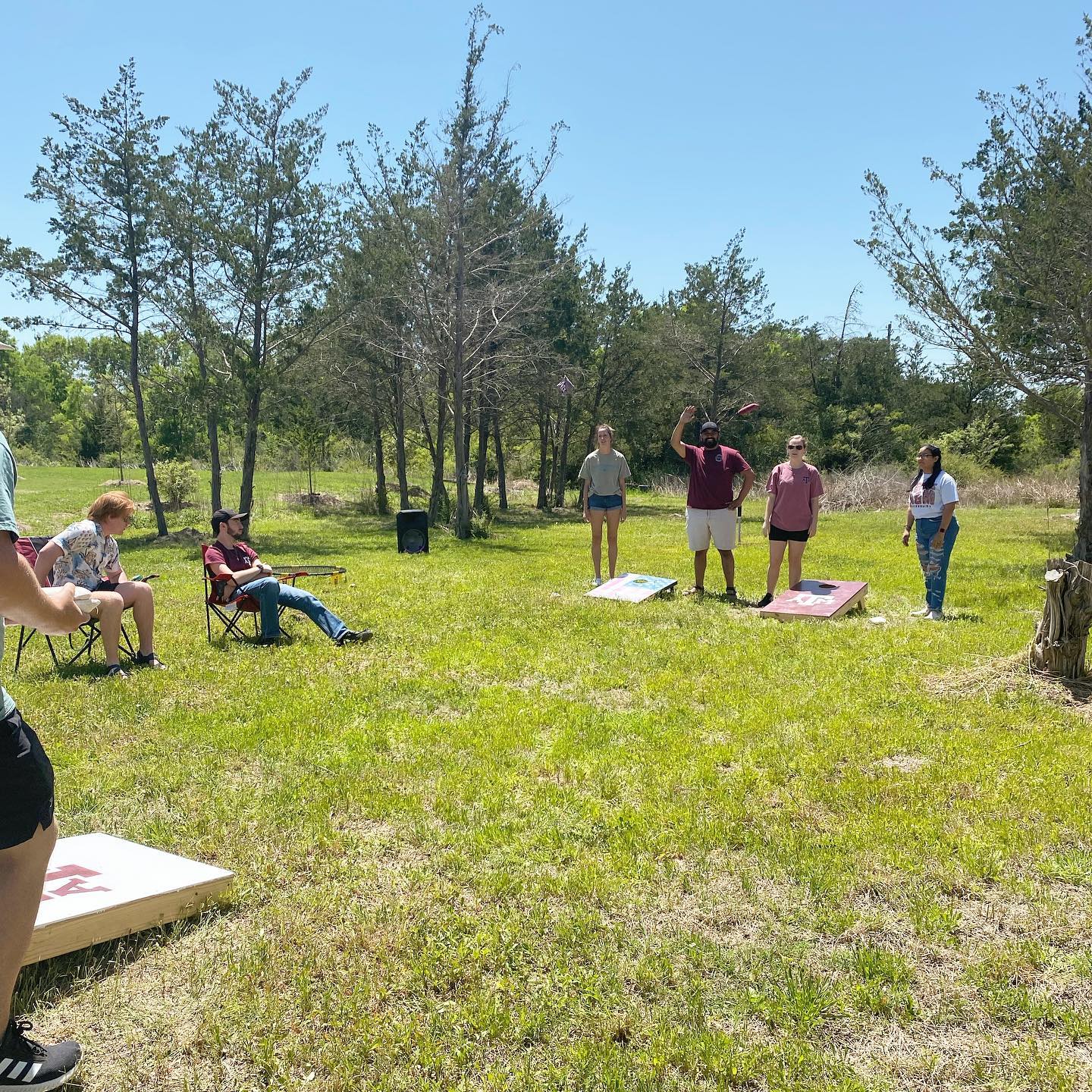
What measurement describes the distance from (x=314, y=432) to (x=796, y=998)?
89.0 ft

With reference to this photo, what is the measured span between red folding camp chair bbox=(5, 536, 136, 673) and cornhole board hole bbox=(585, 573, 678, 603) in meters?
4.75

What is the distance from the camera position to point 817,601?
27.9 feet

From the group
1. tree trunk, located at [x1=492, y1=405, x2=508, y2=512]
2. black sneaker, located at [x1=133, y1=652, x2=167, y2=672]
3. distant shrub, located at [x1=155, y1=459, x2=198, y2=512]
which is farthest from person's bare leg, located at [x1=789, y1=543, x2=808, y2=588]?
distant shrub, located at [x1=155, y1=459, x2=198, y2=512]

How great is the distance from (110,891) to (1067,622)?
19.0 feet

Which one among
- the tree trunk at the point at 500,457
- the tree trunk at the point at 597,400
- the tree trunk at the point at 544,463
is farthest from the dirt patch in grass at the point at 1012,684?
the tree trunk at the point at 597,400

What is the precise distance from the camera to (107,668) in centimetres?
652

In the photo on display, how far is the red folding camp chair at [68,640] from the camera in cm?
635

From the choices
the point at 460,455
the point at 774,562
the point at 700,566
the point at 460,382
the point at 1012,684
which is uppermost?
the point at 460,382

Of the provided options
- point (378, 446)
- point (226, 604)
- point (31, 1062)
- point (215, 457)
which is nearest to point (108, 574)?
point (226, 604)

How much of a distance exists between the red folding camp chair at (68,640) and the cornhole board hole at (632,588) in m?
4.75

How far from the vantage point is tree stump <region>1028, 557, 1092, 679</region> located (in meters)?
5.78

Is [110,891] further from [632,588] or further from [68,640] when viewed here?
[632,588]

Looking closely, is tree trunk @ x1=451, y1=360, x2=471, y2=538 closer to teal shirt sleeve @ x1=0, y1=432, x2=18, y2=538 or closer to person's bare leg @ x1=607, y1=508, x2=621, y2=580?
person's bare leg @ x1=607, y1=508, x2=621, y2=580

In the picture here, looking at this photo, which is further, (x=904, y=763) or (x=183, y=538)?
(x=183, y=538)
